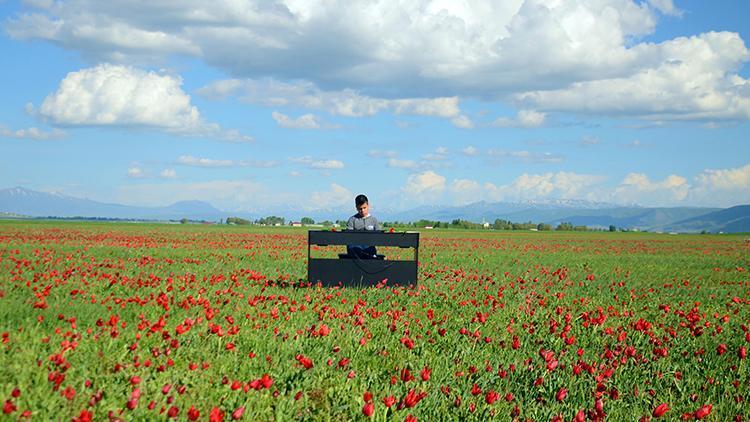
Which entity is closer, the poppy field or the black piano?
the poppy field

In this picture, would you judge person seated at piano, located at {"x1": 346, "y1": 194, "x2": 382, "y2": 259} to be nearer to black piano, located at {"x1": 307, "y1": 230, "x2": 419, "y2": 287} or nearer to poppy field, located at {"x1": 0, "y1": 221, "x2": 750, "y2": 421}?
black piano, located at {"x1": 307, "y1": 230, "x2": 419, "y2": 287}

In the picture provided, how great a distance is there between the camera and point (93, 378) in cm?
508

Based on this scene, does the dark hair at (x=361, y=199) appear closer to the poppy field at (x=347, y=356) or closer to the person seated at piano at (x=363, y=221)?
the person seated at piano at (x=363, y=221)

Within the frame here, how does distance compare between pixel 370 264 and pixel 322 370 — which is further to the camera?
pixel 370 264

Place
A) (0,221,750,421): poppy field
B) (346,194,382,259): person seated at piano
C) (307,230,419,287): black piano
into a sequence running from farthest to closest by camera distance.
A: (346,194,382,259): person seated at piano
(307,230,419,287): black piano
(0,221,750,421): poppy field

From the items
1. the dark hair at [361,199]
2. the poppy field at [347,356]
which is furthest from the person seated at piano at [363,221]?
the poppy field at [347,356]

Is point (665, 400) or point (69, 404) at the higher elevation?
point (69, 404)

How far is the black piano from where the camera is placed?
43.6 ft

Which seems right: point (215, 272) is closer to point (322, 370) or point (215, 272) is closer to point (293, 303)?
point (293, 303)

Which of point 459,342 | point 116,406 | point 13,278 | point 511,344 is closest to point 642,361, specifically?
point 511,344

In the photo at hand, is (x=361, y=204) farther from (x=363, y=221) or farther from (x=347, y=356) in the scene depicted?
(x=347, y=356)

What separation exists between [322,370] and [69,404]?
88.8 inches

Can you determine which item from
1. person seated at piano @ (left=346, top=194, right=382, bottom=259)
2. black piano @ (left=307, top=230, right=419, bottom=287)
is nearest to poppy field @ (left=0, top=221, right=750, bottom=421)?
black piano @ (left=307, top=230, right=419, bottom=287)

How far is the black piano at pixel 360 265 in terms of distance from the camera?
1328cm
